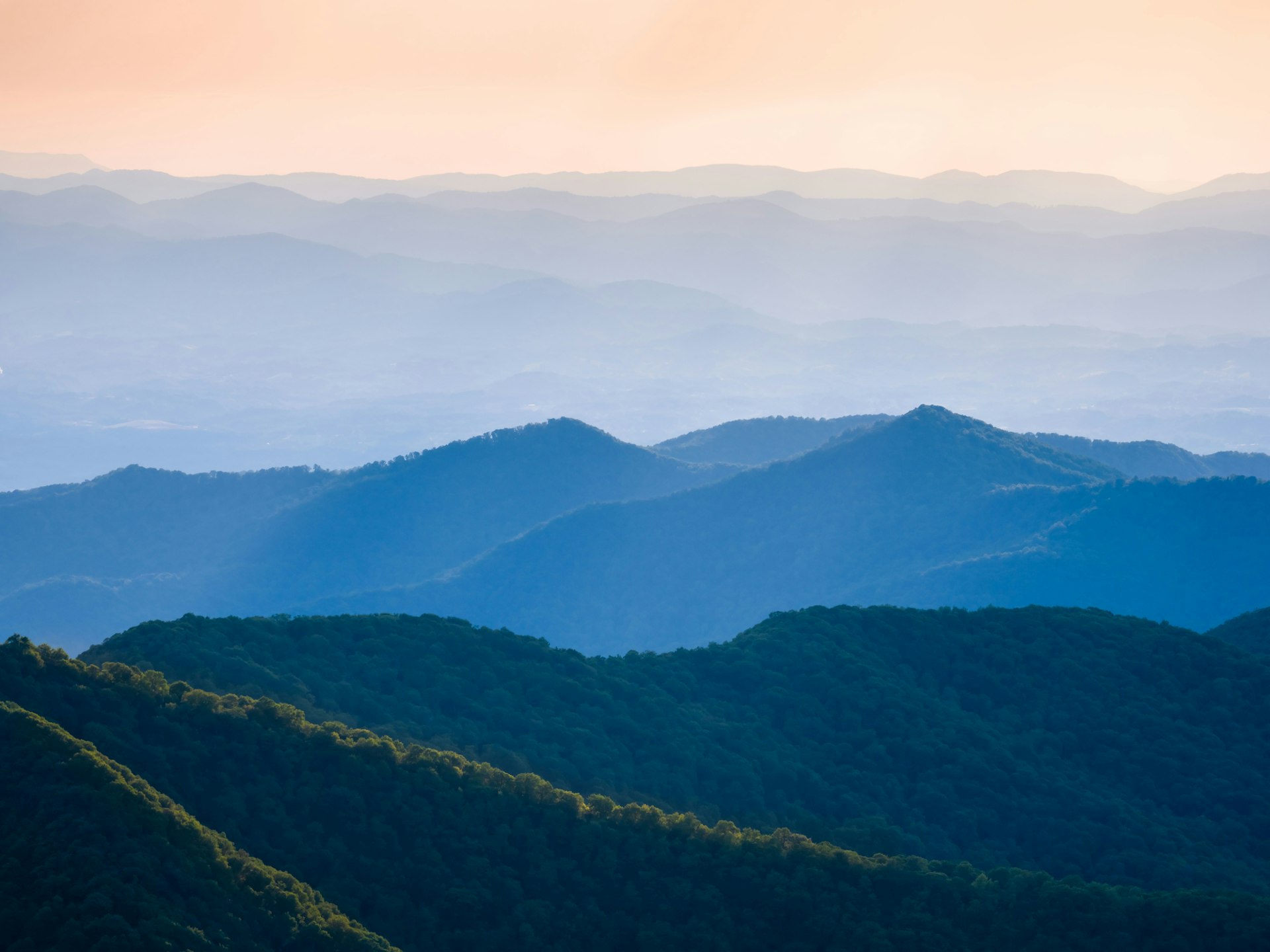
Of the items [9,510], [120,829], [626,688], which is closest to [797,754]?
[626,688]

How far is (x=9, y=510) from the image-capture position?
4722 inches

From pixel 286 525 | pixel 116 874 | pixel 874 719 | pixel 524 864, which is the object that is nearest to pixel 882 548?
pixel 874 719

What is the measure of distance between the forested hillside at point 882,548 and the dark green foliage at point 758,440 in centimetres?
2182

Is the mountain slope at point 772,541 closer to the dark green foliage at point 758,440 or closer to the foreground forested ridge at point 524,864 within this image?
the dark green foliage at point 758,440

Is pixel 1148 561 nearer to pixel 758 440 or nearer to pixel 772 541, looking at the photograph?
pixel 772 541

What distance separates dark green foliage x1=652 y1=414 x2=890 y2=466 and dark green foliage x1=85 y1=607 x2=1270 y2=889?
74.0m

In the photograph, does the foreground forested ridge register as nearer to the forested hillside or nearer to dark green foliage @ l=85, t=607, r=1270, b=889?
dark green foliage @ l=85, t=607, r=1270, b=889

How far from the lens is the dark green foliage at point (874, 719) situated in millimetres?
37719

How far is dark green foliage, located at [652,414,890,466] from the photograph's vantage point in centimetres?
12562

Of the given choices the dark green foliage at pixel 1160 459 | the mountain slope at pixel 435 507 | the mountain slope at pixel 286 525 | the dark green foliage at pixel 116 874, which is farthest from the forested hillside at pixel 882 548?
the dark green foliage at pixel 116 874

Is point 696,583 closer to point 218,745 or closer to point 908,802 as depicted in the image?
point 908,802

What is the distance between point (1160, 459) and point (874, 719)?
84.9 m

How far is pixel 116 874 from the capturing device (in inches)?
939

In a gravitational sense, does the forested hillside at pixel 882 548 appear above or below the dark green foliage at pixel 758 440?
below
